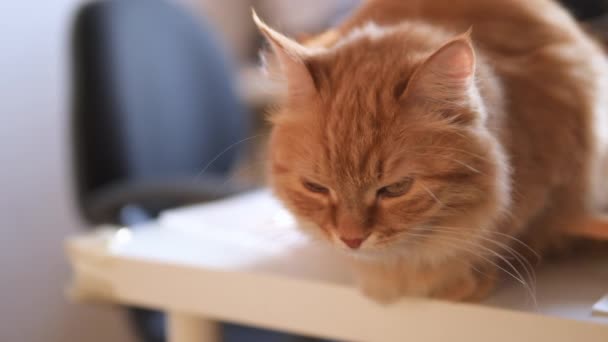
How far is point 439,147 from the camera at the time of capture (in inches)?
31.7

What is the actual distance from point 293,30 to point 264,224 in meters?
1.54

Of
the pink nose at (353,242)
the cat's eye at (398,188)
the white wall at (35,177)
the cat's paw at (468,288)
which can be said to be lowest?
the white wall at (35,177)

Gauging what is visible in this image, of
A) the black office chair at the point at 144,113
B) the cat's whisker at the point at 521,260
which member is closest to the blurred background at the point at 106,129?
the black office chair at the point at 144,113

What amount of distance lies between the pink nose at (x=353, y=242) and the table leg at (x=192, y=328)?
32 centimetres

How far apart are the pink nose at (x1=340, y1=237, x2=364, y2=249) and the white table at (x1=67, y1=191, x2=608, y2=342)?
3.6 inches

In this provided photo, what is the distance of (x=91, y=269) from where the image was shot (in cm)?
105

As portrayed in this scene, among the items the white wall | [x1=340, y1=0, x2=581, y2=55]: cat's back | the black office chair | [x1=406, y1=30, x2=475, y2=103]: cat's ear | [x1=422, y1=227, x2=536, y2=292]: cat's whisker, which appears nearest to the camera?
[x1=406, y1=30, x2=475, y2=103]: cat's ear

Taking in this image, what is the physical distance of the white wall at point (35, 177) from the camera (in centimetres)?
205

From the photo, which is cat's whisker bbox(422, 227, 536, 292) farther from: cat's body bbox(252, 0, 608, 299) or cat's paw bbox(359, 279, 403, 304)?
cat's paw bbox(359, 279, 403, 304)

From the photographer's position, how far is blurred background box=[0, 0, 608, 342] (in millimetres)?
1647

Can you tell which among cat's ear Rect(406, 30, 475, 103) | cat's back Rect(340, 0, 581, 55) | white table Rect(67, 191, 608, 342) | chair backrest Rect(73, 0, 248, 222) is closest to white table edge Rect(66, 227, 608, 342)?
white table Rect(67, 191, 608, 342)

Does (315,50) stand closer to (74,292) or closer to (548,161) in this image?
(548,161)

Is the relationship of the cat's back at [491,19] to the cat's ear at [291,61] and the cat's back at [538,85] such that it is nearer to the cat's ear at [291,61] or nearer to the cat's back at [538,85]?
the cat's back at [538,85]

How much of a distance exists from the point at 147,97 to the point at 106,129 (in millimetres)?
195
